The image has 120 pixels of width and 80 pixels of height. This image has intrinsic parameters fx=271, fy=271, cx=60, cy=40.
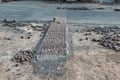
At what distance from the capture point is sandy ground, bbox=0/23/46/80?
5340 mm

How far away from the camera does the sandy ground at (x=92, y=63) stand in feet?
17.4

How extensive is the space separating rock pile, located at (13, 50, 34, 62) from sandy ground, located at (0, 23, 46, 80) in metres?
0.16

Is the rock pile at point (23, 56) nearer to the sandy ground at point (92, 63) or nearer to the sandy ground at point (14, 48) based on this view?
the sandy ground at point (14, 48)

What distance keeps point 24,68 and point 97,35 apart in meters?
4.27

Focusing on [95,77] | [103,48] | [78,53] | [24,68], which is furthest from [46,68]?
[103,48]

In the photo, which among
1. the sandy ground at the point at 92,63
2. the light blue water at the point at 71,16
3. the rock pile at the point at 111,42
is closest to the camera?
the sandy ground at the point at 92,63

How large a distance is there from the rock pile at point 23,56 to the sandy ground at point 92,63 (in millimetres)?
974

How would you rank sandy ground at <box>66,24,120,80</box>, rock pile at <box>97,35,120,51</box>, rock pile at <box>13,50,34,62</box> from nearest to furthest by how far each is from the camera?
sandy ground at <box>66,24,120,80</box>, rock pile at <box>13,50,34,62</box>, rock pile at <box>97,35,120,51</box>

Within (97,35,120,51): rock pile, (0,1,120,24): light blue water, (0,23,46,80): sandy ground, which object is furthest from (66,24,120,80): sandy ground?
(0,1,120,24): light blue water

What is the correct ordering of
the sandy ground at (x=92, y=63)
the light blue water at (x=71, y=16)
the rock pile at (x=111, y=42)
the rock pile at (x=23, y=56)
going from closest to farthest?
the sandy ground at (x=92, y=63)
the rock pile at (x=23, y=56)
the rock pile at (x=111, y=42)
the light blue water at (x=71, y=16)

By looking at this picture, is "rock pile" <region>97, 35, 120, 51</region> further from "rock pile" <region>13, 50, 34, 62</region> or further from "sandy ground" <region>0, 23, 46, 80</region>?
"rock pile" <region>13, 50, 34, 62</region>

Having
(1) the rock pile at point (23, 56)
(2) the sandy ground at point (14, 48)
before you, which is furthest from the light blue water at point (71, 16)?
(1) the rock pile at point (23, 56)

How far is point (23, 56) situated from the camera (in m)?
6.46

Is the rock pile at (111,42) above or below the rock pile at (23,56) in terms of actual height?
below
